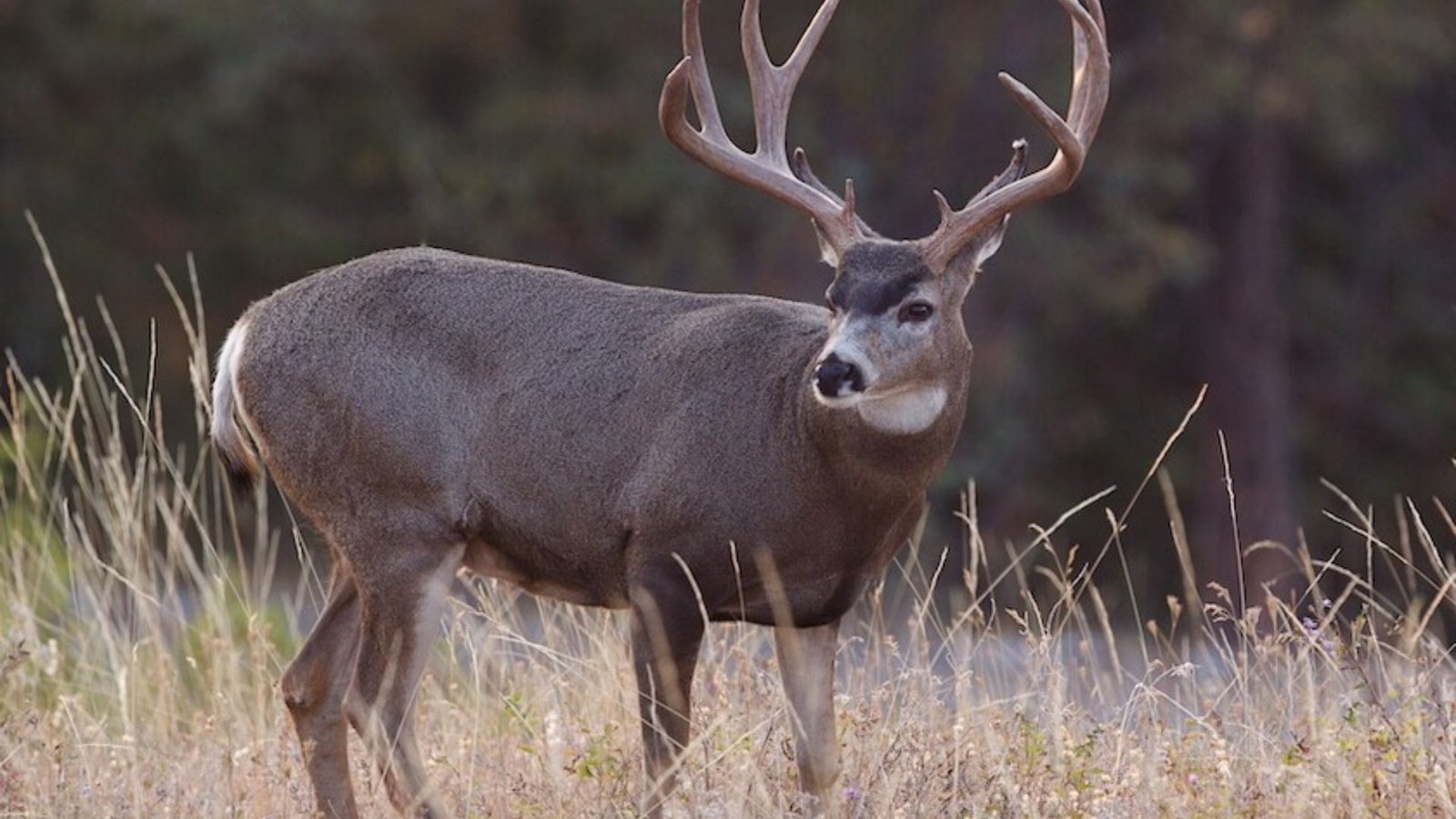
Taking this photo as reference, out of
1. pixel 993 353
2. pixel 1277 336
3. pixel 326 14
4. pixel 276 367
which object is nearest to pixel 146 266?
pixel 326 14

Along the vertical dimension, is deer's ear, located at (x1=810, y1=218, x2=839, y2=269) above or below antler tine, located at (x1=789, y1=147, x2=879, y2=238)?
below

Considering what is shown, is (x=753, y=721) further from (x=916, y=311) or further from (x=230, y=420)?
(x=230, y=420)

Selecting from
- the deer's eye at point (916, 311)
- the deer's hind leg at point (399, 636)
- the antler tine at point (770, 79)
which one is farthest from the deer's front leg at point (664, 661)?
the antler tine at point (770, 79)

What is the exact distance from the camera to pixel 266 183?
19.5m

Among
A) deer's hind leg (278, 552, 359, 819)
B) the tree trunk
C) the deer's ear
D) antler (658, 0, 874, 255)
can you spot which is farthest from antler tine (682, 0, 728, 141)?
the tree trunk

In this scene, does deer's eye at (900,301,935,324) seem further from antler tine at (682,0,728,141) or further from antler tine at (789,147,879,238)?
antler tine at (682,0,728,141)

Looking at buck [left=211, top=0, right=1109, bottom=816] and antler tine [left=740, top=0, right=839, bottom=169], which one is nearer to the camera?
buck [left=211, top=0, right=1109, bottom=816]

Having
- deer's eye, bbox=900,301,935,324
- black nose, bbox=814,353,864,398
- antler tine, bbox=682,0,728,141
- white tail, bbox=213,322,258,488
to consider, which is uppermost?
antler tine, bbox=682,0,728,141

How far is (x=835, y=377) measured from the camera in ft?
18.8

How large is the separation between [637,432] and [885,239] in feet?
2.46

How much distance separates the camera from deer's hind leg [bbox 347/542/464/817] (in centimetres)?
627

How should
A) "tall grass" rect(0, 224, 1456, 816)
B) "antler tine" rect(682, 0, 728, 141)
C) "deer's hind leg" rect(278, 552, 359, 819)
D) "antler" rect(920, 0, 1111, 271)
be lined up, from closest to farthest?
"tall grass" rect(0, 224, 1456, 816), "antler" rect(920, 0, 1111, 271), "deer's hind leg" rect(278, 552, 359, 819), "antler tine" rect(682, 0, 728, 141)

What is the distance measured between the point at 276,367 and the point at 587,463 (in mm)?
839

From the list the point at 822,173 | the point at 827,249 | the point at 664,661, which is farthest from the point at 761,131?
the point at 822,173
